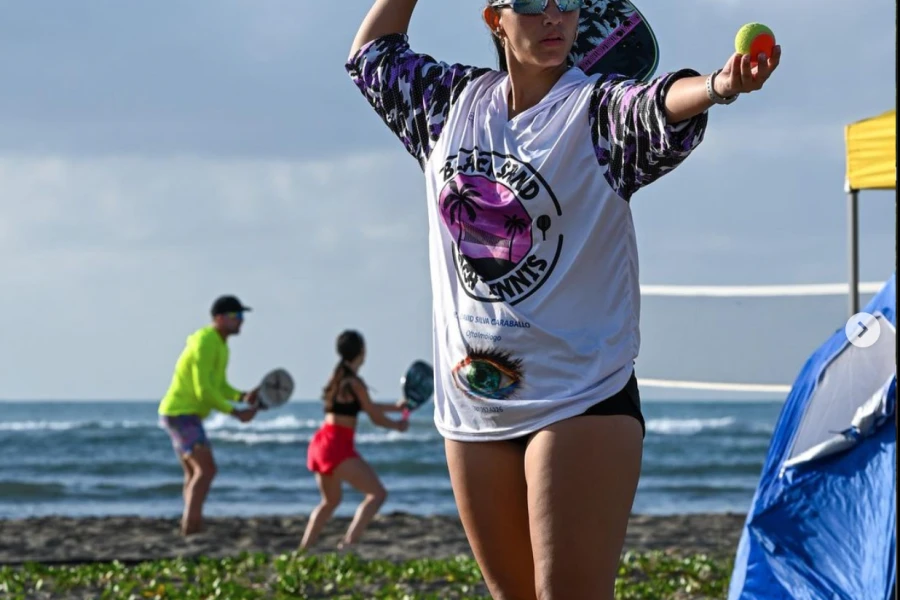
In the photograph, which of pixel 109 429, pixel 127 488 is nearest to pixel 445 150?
pixel 127 488

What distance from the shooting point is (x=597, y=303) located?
274 cm

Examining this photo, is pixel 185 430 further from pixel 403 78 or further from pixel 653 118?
pixel 653 118

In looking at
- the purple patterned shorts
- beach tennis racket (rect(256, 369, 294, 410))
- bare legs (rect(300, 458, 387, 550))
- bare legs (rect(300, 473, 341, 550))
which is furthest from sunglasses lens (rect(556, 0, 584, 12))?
beach tennis racket (rect(256, 369, 294, 410))

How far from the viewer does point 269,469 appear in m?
28.3

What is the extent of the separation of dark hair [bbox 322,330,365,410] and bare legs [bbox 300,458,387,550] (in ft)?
1.57

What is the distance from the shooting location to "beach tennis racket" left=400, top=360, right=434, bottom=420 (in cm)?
1058

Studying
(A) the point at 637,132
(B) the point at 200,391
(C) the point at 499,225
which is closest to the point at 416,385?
(B) the point at 200,391

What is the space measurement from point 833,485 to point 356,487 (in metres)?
5.17

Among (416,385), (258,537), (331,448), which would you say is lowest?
(258,537)

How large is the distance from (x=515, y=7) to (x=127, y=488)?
74.5 ft

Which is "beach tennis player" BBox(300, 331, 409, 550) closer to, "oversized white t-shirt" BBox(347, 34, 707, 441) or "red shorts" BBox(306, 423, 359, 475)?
"red shorts" BBox(306, 423, 359, 475)

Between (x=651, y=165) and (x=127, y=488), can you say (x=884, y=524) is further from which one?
(x=127, y=488)

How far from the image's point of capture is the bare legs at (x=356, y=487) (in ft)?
30.9

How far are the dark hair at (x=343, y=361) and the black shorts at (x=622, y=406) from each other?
6.78 m
